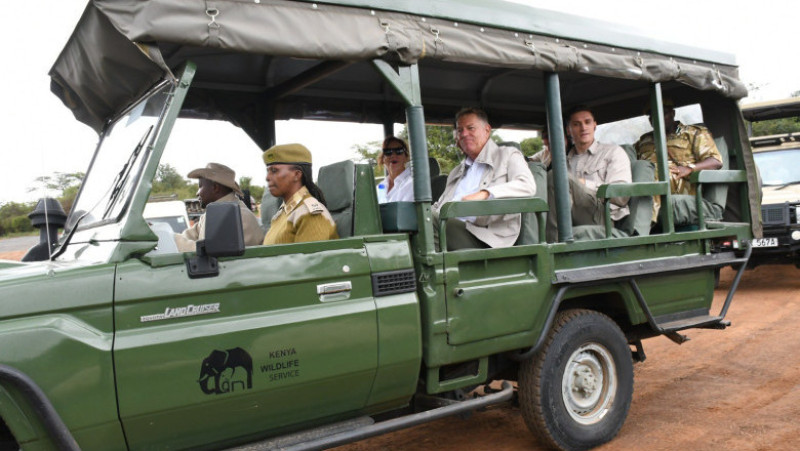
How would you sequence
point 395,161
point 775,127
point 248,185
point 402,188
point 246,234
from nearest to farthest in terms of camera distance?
point 246,234 < point 248,185 < point 402,188 < point 395,161 < point 775,127

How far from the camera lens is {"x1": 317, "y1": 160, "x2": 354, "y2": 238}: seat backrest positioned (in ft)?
11.7

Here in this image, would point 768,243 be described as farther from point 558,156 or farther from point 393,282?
point 393,282

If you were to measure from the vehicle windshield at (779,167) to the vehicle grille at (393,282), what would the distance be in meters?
9.28

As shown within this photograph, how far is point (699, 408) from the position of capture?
15.8ft

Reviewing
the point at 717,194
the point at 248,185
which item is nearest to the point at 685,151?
the point at 717,194

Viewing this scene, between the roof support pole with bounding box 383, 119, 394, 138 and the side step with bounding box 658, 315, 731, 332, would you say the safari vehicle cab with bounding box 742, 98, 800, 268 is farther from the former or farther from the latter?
the roof support pole with bounding box 383, 119, 394, 138

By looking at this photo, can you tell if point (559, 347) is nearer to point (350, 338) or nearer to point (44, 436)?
point (350, 338)

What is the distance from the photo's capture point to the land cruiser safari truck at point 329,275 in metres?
2.62

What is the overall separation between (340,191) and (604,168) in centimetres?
216

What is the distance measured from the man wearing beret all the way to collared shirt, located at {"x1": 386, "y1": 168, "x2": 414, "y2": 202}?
1.56 metres

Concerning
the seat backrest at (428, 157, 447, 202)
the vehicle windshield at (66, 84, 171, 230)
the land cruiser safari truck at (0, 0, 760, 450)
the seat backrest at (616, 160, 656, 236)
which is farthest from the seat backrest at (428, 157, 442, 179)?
the vehicle windshield at (66, 84, 171, 230)

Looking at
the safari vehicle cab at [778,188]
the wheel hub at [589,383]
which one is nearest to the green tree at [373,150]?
the wheel hub at [589,383]

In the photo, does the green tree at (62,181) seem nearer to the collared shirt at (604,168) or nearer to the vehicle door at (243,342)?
the vehicle door at (243,342)

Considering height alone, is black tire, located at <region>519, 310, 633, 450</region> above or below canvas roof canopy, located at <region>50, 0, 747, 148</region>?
below
